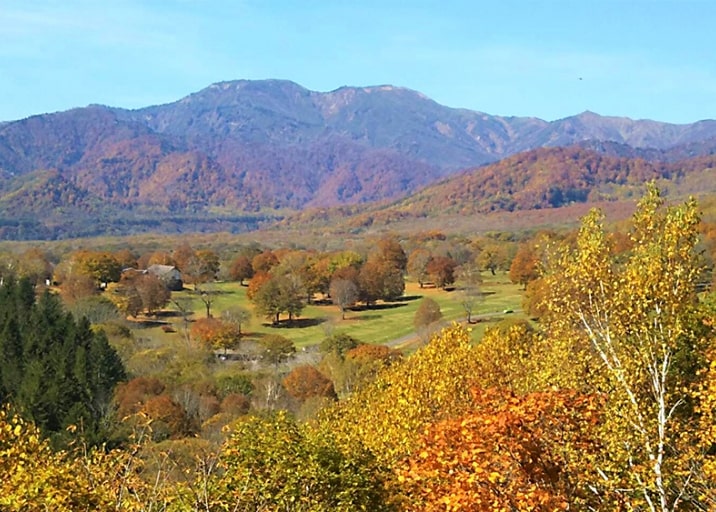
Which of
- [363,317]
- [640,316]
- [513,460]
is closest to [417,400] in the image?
[640,316]

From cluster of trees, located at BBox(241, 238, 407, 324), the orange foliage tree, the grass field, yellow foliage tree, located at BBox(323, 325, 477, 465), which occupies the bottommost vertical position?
the grass field

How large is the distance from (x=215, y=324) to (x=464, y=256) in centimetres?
7017

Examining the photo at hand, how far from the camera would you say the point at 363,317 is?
106938 mm

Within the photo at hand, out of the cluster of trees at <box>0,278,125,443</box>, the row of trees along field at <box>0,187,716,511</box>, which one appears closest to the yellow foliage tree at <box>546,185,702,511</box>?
the row of trees along field at <box>0,187,716,511</box>

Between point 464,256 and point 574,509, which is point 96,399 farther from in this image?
point 464,256

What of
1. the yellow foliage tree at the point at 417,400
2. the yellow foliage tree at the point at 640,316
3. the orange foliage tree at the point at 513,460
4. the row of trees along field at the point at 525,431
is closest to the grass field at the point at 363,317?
the yellow foliage tree at the point at 417,400

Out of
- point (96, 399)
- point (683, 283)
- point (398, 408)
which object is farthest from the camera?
point (96, 399)

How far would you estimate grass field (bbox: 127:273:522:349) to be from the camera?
297 ft

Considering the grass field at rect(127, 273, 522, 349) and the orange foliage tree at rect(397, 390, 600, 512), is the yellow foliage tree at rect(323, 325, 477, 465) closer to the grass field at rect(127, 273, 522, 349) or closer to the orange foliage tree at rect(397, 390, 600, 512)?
the orange foliage tree at rect(397, 390, 600, 512)

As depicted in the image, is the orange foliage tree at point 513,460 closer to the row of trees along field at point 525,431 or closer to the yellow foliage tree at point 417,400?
the row of trees along field at point 525,431

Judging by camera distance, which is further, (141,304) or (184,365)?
(141,304)

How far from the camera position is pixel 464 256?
144125 mm

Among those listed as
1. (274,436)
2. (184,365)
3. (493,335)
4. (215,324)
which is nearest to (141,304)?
(215,324)

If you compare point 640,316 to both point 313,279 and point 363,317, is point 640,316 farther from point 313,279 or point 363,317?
point 313,279
